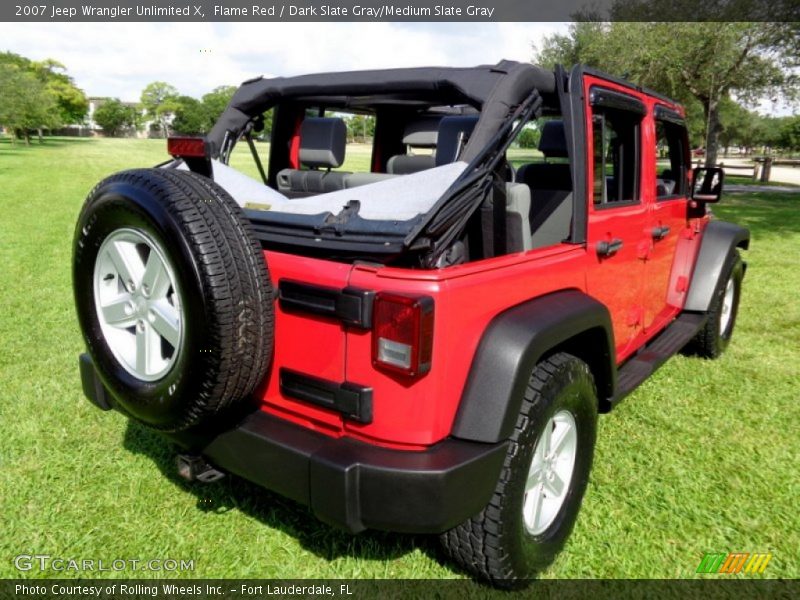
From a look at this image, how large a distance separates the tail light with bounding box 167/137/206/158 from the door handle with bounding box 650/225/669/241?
243 centimetres

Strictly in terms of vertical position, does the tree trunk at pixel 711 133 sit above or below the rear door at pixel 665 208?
above

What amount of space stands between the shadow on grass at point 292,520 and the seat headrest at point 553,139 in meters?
2.05

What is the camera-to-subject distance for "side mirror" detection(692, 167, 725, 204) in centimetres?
422

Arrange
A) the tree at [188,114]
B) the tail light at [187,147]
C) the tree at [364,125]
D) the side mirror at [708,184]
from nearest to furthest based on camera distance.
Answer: the tail light at [187,147], the side mirror at [708,184], the tree at [364,125], the tree at [188,114]

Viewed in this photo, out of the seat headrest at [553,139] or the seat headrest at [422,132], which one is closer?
the seat headrest at [553,139]

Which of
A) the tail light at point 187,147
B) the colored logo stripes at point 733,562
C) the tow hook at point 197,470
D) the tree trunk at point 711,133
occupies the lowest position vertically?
the colored logo stripes at point 733,562

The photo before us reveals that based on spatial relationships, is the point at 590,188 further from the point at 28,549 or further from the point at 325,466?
the point at 28,549

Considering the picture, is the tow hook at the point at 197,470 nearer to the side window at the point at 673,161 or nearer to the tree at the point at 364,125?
the tree at the point at 364,125

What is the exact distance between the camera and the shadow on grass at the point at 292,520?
2.68 metres

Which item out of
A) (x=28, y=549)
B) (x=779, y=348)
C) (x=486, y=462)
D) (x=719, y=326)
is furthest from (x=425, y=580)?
(x=779, y=348)

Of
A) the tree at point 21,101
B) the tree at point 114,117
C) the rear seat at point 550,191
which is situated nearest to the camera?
the rear seat at point 550,191

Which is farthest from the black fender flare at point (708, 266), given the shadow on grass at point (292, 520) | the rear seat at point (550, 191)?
the shadow on grass at point (292, 520)

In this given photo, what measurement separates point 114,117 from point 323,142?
119933mm

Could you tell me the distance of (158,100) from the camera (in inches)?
4872
